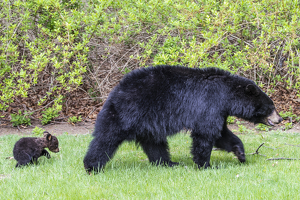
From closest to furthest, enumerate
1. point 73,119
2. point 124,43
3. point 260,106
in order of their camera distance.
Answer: point 260,106
point 73,119
point 124,43

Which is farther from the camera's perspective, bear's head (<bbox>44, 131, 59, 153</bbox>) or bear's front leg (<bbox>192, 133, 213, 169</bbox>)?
bear's head (<bbox>44, 131, 59, 153</bbox>)

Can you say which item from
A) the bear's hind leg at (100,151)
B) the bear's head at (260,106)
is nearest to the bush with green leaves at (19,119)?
the bear's hind leg at (100,151)

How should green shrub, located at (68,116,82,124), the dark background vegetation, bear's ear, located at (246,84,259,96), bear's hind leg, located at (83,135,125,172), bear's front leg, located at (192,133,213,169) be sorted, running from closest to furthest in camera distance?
bear's hind leg, located at (83,135,125,172) < bear's front leg, located at (192,133,213,169) < bear's ear, located at (246,84,259,96) < the dark background vegetation < green shrub, located at (68,116,82,124)

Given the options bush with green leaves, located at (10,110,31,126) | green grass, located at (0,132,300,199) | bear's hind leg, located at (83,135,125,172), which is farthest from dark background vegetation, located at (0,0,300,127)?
bear's hind leg, located at (83,135,125,172)

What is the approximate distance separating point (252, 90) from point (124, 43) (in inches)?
206

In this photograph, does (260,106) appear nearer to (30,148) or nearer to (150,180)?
(150,180)

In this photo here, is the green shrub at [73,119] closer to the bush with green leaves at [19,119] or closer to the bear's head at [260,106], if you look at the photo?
the bush with green leaves at [19,119]

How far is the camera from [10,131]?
28.8 feet

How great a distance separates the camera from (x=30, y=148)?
207 inches

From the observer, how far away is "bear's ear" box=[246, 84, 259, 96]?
16.5 feet

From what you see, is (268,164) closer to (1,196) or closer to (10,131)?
(1,196)

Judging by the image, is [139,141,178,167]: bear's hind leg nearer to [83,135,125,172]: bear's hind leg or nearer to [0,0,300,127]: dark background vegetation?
[83,135,125,172]: bear's hind leg

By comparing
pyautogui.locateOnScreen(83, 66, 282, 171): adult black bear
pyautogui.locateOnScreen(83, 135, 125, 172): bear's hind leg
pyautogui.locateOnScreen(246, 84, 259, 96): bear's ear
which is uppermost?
pyautogui.locateOnScreen(246, 84, 259, 96): bear's ear

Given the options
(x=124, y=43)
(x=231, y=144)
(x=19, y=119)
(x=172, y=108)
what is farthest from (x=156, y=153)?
(x=19, y=119)
